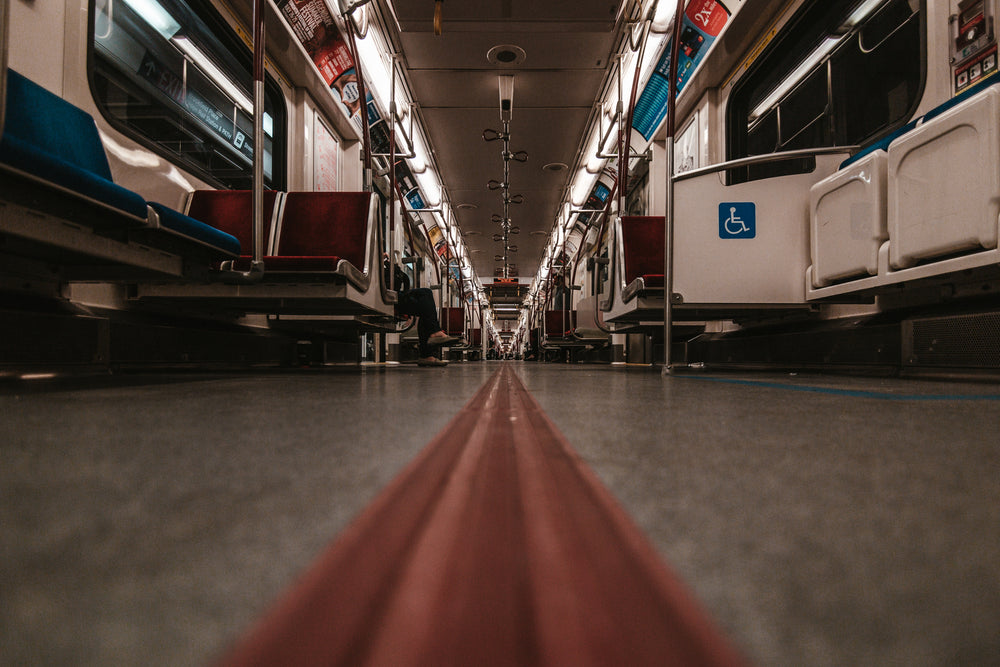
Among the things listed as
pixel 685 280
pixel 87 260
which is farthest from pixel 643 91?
pixel 87 260

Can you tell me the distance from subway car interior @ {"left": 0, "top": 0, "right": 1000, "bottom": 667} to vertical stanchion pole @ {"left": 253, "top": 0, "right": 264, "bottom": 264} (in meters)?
0.02

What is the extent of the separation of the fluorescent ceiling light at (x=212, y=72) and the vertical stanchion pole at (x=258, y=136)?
192 cm

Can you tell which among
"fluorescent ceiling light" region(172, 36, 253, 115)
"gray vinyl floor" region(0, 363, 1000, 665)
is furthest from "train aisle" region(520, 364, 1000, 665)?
"fluorescent ceiling light" region(172, 36, 253, 115)

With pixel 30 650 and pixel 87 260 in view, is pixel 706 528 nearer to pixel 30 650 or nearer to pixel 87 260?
pixel 30 650

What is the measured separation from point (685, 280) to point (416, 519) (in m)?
2.93

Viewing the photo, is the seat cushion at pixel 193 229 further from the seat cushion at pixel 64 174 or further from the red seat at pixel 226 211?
the red seat at pixel 226 211

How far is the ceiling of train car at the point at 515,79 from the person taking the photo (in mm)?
5102

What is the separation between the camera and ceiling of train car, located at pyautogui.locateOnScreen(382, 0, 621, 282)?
201 inches

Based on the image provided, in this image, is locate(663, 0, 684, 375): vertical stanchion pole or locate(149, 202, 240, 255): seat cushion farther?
locate(663, 0, 684, 375): vertical stanchion pole

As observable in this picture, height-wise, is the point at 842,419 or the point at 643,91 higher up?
the point at 643,91

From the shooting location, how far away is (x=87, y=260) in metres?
1.78

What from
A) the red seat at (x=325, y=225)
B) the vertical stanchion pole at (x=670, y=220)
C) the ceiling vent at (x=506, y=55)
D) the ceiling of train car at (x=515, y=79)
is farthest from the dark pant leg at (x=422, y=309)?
the ceiling vent at (x=506, y=55)

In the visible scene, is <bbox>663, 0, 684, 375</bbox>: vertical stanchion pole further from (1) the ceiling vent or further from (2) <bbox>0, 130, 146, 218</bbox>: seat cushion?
(1) the ceiling vent

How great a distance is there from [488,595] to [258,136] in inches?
84.8
